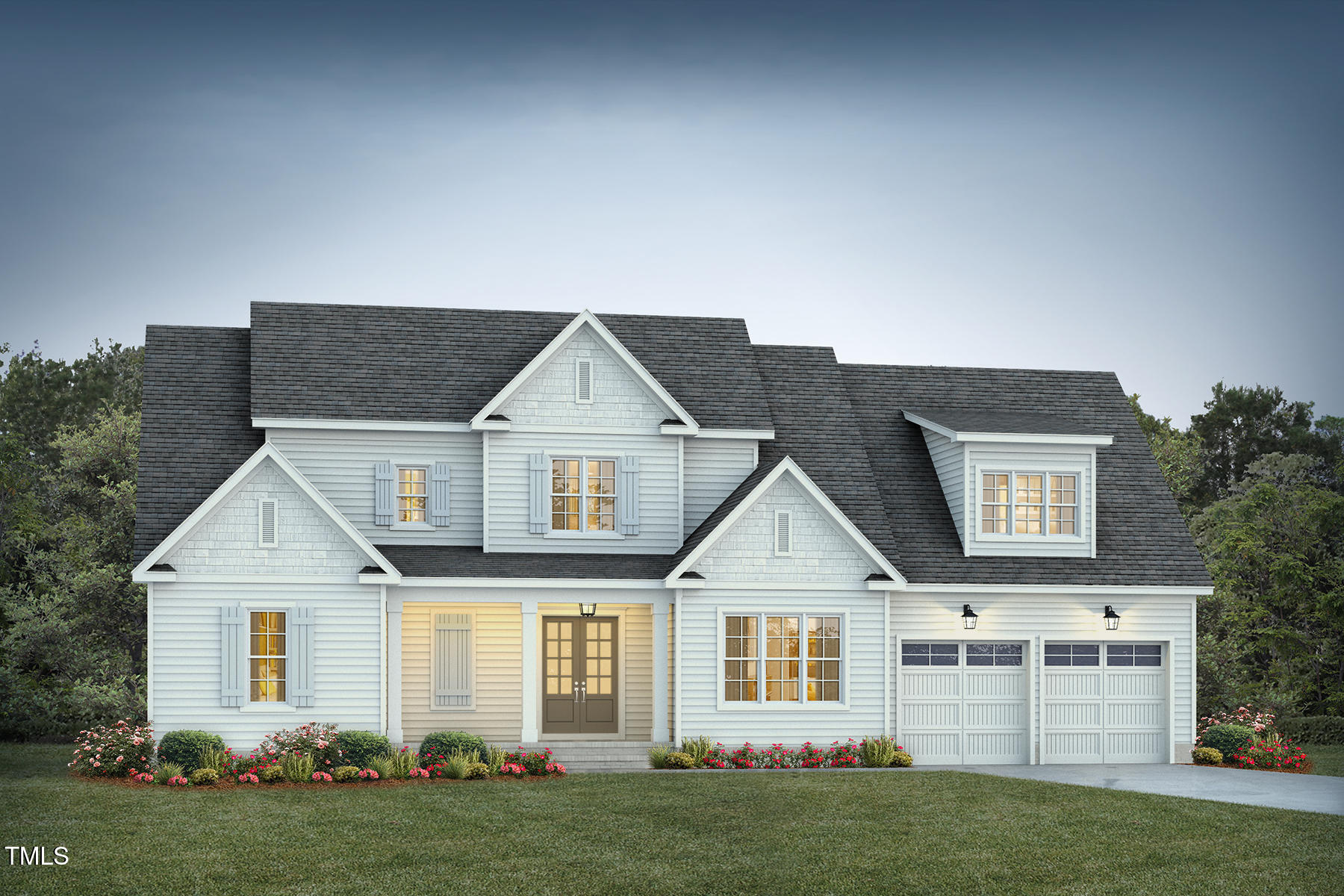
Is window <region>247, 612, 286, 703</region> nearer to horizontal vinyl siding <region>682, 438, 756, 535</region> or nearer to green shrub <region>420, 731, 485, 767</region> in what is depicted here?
green shrub <region>420, 731, 485, 767</region>

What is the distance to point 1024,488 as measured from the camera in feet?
78.4

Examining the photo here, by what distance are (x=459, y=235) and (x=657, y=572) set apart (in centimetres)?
1018

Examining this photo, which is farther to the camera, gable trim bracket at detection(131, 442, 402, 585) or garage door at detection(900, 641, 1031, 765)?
garage door at detection(900, 641, 1031, 765)

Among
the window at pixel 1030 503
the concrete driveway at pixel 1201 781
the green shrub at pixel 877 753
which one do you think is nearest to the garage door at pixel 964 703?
the concrete driveway at pixel 1201 781

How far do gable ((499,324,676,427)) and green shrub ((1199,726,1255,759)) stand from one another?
448 inches

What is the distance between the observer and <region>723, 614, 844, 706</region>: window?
21.8 m

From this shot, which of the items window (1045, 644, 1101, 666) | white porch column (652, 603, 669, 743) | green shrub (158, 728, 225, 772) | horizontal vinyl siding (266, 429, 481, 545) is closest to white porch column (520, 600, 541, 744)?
white porch column (652, 603, 669, 743)

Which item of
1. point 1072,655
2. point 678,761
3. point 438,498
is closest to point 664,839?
point 678,761

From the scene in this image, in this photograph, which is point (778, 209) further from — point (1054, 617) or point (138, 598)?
point (138, 598)

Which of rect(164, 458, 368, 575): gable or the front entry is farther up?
rect(164, 458, 368, 575): gable

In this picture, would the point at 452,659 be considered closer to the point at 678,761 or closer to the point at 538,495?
the point at 538,495

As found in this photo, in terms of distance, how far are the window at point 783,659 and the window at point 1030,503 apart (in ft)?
13.0

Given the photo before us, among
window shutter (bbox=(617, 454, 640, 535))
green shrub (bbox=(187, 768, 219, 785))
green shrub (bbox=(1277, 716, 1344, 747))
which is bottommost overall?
green shrub (bbox=(1277, 716, 1344, 747))

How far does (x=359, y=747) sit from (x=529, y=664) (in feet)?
10.8
